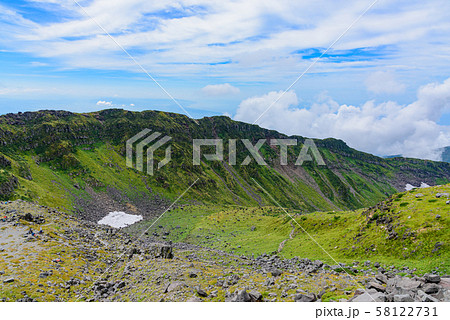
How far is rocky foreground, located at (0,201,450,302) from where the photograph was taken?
1914 cm

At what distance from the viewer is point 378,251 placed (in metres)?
34.3

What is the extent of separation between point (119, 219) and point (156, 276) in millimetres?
89756

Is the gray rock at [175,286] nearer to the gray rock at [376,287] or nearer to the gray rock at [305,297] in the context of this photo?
the gray rock at [305,297]

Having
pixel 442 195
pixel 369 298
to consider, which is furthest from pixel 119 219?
pixel 369 298

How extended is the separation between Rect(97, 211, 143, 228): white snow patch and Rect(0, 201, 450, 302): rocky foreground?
53228mm

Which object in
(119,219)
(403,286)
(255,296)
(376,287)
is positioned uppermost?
(403,286)

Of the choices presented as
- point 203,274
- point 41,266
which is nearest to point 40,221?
point 41,266

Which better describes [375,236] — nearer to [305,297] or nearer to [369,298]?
[369,298]

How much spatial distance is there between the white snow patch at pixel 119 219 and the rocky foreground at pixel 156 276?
175ft

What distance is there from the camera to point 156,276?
3033cm

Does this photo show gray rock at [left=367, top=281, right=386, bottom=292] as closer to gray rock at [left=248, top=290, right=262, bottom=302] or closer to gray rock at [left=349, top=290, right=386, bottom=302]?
gray rock at [left=349, top=290, right=386, bottom=302]

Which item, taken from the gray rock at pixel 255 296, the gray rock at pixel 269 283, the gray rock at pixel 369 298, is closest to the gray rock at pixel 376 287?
the gray rock at pixel 369 298

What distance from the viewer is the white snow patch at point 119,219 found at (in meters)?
104

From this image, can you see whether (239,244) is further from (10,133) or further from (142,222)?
(10,133)
